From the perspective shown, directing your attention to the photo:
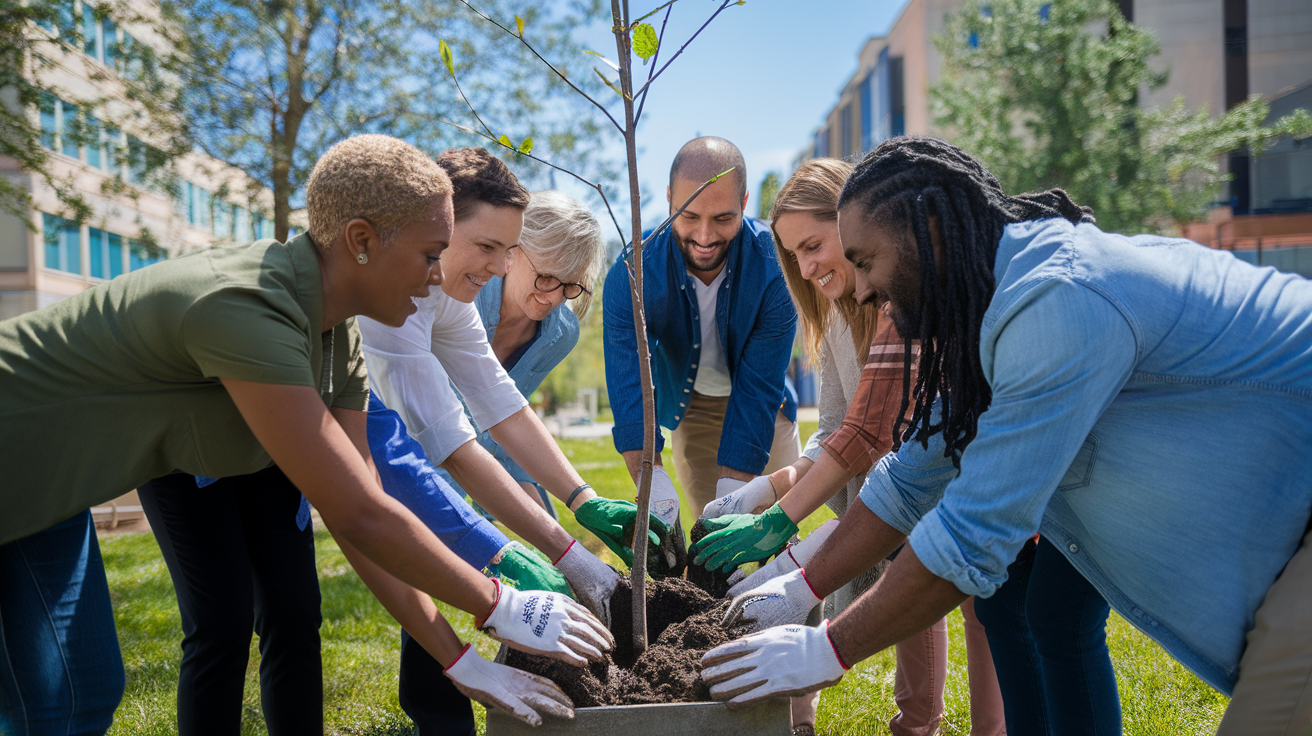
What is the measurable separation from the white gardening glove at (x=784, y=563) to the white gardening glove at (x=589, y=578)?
0.28 meters

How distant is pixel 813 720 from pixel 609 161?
7417 millimetres

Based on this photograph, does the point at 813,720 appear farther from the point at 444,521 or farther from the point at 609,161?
the point at 609,161

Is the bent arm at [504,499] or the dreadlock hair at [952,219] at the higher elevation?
the dreadlock hair at [952,219]

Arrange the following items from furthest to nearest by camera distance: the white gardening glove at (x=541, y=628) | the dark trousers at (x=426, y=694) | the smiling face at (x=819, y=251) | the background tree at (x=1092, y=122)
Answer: the background tree at (x=1092, y=122) < the smiling face at (x=819, y=251) < the dark trousers at (x=426, y=694) < the white gardening glove at (x=541, y=628)

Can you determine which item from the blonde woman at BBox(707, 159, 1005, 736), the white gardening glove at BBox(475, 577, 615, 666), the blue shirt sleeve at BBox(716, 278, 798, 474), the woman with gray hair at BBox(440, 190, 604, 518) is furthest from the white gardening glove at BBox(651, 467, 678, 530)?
the white gardening glove at BBox(475, 577, 615, 666)

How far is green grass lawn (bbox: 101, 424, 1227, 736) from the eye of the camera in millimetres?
2373

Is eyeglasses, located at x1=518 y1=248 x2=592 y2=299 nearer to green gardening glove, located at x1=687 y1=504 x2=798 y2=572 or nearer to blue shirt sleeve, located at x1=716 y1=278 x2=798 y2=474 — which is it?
blue shirt sleeve, located at x1=716 y1=278 x2=798 y2=474

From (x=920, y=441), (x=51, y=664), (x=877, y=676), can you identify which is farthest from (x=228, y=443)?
(x=877, y=676)

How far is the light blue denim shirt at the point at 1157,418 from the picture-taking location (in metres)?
1.12

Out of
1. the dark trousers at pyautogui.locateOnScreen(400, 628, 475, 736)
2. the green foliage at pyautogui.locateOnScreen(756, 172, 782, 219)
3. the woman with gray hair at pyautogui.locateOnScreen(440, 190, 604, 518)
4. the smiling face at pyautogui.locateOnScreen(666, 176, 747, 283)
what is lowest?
the dark trousers at pyautogui.locateOnScreen(400, 628, 475, 736)

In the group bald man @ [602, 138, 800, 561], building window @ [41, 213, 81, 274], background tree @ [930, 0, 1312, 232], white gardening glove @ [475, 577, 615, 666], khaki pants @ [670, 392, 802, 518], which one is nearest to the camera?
white gardening glove @ [475, 577, 615, 666]

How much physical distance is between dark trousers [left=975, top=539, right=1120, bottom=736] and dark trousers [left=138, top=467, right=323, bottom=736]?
1504 millimetres

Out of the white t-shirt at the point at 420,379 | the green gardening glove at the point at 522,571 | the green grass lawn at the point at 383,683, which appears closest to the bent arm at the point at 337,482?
the green gardening glove at the point at 522,571

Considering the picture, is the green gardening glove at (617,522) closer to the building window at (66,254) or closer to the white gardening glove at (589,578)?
the white gardening glove at (589,578)
